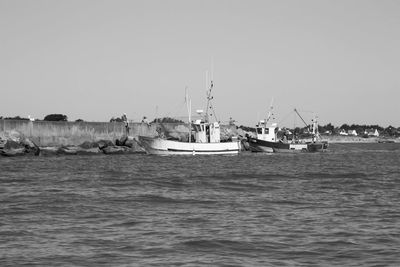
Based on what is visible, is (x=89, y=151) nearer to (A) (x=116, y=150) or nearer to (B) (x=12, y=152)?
(A) (x=116, y=150)

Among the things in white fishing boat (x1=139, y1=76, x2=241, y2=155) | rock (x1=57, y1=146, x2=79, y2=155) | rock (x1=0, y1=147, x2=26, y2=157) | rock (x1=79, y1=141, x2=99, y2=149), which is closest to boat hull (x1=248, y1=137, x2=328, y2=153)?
white fishing boat (x1=139, y1=76, x2=241, y2=155)

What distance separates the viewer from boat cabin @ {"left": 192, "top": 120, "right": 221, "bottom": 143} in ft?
219

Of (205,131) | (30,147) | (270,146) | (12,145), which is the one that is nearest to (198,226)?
(205,131)

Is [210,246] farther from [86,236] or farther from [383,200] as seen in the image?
[383,200]

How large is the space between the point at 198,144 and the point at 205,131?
2.51 m

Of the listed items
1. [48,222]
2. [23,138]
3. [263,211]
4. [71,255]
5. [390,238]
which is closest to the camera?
[71,255]

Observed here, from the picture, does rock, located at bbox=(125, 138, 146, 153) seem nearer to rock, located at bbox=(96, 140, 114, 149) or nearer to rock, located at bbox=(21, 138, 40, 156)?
rock, located at bbox=(96, 140, 114, 149)

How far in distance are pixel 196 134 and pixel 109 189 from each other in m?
42.3

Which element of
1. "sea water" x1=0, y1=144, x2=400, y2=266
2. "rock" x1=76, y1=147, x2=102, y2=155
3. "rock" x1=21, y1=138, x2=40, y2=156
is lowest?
"sea water" x1=0, y1=144, x2=400, y2=266

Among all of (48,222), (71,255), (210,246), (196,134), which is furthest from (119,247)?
(196,134)

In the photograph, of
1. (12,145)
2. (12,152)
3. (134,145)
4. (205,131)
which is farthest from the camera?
(134,145)

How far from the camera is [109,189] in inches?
1000

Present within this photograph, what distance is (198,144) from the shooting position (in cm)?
6519

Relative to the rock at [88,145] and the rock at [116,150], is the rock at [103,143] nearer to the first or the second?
the rock at [88,145]
